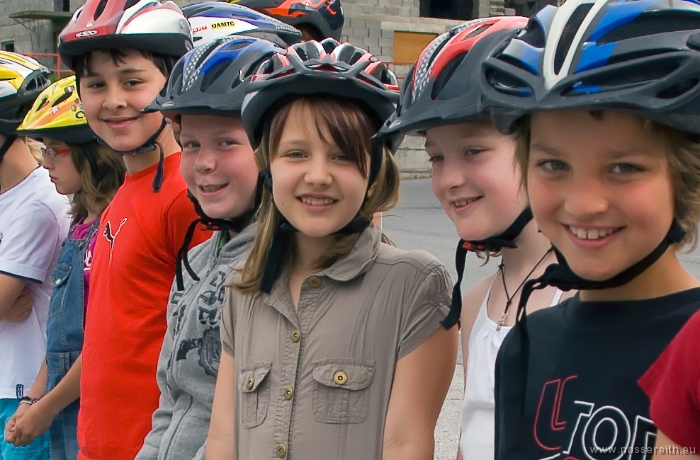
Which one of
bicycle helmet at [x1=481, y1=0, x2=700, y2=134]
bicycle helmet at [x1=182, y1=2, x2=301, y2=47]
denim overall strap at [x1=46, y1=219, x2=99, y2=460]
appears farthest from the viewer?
bicycle helmet at [x1=182, y1=2, x2=301, y2=47]

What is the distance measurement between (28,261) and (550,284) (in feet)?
9.96

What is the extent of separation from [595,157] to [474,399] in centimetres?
86

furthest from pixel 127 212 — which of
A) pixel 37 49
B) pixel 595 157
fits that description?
pixel 37 49

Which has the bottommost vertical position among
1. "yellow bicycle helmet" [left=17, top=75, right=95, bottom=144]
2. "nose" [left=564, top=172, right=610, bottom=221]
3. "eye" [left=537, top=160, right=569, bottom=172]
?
"nose" [left=564, top=172, right=610, bottom=221]

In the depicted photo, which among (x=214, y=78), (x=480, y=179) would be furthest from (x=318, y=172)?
(x=214, y=78)

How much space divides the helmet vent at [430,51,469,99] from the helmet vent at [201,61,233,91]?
0.94 meters

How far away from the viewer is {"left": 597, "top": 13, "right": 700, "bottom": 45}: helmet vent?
1720 millimetres

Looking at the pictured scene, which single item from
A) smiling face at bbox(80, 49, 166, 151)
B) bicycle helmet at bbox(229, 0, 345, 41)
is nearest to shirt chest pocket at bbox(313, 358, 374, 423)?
smiling face at bbox(80, 49, 166, 151)

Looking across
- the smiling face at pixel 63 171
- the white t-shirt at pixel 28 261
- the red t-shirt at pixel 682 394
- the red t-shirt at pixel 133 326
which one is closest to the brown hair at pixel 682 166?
the red t-shirt at pixel 682 394

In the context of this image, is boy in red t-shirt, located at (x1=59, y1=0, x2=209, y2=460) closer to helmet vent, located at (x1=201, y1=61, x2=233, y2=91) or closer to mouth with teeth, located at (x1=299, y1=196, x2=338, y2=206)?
helmet vent, located at (x1=201, y1=61, x2=233, y2=91)

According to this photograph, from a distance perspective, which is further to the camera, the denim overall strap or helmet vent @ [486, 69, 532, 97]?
the denim overall strap

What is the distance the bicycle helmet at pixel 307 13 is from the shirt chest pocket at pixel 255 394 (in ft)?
11.0

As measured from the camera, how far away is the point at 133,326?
3.31m

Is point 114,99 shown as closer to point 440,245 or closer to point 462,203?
point 462,203
